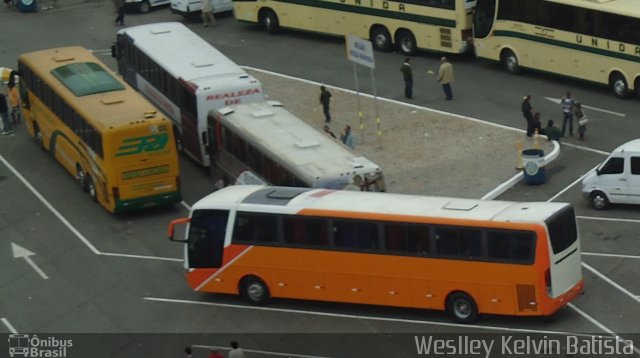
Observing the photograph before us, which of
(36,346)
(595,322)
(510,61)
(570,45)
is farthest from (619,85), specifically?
(36,346)

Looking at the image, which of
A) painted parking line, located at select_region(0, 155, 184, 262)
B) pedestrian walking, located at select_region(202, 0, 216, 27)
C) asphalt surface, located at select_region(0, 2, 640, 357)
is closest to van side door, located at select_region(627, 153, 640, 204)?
asphalt surface, located at select_region(0, 2, 640, 357)

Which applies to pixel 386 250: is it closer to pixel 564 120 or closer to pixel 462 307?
pixel 462 307

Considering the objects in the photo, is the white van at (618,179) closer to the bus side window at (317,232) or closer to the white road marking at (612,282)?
the white road marking at (612,282)

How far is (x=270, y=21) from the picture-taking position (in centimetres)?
5756

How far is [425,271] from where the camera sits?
31.3 metres

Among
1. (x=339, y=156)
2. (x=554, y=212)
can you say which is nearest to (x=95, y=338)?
(x=339, y=156)

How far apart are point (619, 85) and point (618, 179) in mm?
10079

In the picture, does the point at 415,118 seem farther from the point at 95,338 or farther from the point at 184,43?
the point at 95,338

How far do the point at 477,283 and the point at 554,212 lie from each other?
7.12 feet

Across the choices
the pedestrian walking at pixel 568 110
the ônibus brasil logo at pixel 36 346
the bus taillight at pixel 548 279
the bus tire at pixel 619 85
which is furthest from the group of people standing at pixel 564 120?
the ônibus brasil logo at pixel 36 346

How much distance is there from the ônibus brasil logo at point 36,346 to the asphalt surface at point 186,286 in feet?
0.94

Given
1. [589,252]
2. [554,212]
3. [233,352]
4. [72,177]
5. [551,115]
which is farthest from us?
[551,115]

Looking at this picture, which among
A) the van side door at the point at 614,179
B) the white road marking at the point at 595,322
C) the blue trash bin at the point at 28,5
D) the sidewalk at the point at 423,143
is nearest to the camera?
the white road marking at the point at 595,322

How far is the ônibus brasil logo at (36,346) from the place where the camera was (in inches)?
1248
